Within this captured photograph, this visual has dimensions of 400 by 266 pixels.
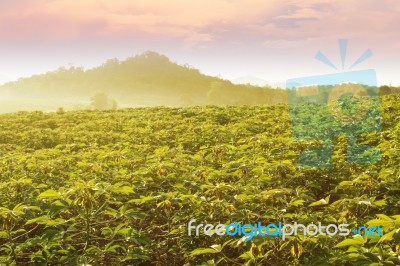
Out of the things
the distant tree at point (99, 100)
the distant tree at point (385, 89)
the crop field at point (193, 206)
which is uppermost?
the distant tree at point (99, 100)

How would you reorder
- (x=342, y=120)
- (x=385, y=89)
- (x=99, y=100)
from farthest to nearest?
(x=99, y=100)
(x=385, y=89)
(x=342, y=120)

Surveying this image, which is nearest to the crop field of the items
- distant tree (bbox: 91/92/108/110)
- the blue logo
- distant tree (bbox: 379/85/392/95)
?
the blue logo

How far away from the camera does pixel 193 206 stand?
5031 millimetres

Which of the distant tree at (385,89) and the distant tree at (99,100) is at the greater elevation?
the distant tree at (99,100)

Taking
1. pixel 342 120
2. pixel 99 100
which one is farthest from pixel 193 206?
pixel 99 100

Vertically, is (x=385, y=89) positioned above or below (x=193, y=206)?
above

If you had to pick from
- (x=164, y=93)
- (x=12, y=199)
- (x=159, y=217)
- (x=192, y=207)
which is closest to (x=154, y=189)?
(x=159, y=217)

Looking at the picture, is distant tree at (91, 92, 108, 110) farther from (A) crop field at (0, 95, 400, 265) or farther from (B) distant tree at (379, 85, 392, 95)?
(A) crop field at (0, 95, 400, 265)

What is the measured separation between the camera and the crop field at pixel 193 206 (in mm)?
3816

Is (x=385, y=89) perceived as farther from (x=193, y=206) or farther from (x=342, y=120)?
(x=193, y=206)

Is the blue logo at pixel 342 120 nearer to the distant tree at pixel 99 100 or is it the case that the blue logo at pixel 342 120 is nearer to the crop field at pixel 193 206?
the crop field at pixel 193 206

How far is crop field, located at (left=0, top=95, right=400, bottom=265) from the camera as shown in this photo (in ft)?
12.5

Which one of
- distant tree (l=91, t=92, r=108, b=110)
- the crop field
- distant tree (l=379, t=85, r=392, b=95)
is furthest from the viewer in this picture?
distant tree (l=91, t=92, r=108, b=110)

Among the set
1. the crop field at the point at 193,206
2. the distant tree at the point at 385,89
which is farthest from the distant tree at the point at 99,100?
the crop field at the point at 193,206
